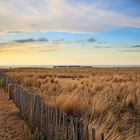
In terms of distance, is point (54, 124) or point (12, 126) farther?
point (12, 126)

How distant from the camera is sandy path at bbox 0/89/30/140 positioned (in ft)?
26.8

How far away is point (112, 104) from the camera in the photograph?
12.8 metres

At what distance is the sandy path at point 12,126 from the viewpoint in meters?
8.18

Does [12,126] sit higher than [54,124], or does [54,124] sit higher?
[54,124]

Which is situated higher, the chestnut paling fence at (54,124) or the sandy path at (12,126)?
the chestnut paling fence at (54,124)

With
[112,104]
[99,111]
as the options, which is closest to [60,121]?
[99,111]

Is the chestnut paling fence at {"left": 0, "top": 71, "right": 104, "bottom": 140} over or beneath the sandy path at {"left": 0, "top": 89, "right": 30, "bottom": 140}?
over

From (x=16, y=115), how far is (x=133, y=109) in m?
4.71

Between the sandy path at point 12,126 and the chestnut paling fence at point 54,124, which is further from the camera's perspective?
the sandy path at point 12,126

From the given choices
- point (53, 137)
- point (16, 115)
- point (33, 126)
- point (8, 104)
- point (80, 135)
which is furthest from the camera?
point (8, 104)

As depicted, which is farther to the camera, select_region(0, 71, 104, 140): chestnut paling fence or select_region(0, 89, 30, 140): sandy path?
select_region(0, 89, 30, 140): sandy path

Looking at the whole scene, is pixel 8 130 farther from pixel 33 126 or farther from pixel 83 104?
pixel 83 104

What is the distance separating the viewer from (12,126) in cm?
942

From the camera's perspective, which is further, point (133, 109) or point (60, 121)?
point (133, 109)
